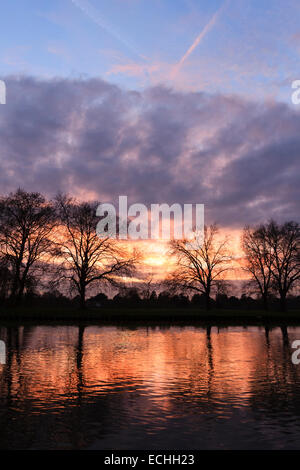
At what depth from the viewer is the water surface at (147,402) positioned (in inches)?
310

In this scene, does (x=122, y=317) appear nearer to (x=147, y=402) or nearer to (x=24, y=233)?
(x=24, y=233)

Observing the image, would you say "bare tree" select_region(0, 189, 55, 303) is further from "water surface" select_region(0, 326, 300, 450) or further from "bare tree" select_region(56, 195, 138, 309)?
"water surface" select_region(0, 326, 300, 450)

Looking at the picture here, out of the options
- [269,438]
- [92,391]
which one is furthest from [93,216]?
[269,438]

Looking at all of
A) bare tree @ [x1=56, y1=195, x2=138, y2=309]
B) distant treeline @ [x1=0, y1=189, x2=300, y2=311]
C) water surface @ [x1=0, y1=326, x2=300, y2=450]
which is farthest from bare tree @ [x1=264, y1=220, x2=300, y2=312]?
water surface @ [x1=0, y1=326, x2=300, y2=450]

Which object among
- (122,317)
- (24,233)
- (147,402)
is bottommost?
(122,317)

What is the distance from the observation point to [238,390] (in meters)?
12.4

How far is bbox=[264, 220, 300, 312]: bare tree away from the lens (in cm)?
6912

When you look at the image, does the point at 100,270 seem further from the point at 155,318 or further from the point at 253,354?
the point at 253,354

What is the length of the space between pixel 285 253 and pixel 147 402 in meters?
63.9

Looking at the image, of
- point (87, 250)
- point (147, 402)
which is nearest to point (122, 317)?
point (87, 250)

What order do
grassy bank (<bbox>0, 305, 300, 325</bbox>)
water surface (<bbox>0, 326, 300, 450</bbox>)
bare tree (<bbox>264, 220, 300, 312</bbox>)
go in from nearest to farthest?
water surface (<bbox>0, 326, 300, 450</bbox>) < grassy bank (<bbox>0, 305, 300, 325</bbox>) < bare tree (<bbox>264, 220, 300, 312</bbox>)

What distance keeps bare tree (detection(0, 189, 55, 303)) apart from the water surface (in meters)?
36.8

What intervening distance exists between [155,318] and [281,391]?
135ft

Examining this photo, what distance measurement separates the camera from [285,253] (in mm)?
70000
